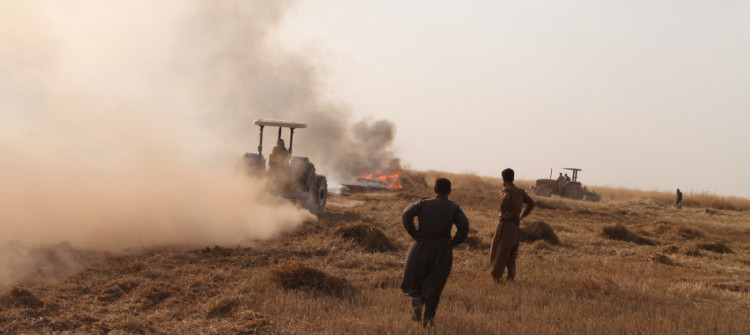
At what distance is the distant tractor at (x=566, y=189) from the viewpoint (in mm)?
40656

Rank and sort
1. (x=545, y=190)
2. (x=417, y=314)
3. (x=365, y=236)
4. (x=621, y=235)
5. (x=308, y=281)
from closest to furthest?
(x=417, y=314) < (x=308, y=281) < (x=365, y=236) < (x=621, y=235) < (x=545, y=190)

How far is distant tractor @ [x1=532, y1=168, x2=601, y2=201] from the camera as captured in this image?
40.7 metres

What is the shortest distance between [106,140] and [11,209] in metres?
3.39

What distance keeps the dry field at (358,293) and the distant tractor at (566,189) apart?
26.1 m

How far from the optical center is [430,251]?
682cm

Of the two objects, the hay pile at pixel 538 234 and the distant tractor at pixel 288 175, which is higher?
the distant tractor at pixel 288 175

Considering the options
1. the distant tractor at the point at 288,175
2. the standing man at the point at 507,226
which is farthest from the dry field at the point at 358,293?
the distant tractor at the point at 288,175

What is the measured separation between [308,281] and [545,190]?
34673mm

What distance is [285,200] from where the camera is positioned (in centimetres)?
1786

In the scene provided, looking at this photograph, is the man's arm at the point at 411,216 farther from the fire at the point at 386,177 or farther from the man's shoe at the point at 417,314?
the fire at the point at 386,177

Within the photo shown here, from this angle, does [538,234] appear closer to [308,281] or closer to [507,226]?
[507,226]

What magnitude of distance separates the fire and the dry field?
23.6 m

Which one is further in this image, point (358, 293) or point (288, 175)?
point (288, 175)

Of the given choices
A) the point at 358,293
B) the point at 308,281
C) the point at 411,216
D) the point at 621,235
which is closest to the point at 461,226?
the point at 411,216
